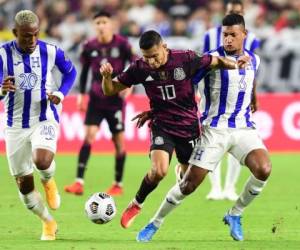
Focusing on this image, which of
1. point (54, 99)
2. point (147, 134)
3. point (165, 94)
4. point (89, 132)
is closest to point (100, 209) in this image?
point (54, 99)

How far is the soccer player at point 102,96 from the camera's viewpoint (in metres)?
13.6

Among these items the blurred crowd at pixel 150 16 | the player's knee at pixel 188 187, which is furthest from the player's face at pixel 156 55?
the blurred crowd at pixel 150 16

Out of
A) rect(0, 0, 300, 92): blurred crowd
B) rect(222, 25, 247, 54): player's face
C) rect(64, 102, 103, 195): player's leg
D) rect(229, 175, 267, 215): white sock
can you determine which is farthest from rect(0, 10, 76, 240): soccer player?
rect(0, 0, 300, 92): blurred crowd

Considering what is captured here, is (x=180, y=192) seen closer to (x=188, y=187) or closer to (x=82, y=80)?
(x=188, y=187)

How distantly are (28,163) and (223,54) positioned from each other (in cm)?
214

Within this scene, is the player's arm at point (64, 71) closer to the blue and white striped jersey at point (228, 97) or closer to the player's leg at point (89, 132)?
Answer: the blue and white striped jersey at point (228, 97)

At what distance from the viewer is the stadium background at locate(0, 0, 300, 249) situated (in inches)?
387

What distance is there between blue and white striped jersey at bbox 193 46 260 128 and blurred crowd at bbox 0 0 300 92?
11575 millimetres

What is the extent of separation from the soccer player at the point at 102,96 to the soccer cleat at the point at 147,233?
4.10 m

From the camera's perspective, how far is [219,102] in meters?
9.71

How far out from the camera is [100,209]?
9.42m

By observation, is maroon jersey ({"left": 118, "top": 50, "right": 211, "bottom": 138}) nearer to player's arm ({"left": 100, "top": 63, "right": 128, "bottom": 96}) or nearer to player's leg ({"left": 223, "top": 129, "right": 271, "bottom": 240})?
player's arm ({"left": 100, "top": 63, "right": 128, "bottom": 96})

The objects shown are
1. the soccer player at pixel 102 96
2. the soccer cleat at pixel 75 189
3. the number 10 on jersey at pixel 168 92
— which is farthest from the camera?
the soccer player at pixel 102 96

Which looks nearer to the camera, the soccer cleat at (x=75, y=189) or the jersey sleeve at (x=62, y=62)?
the jersey sleeve at (x=62, y=62)
